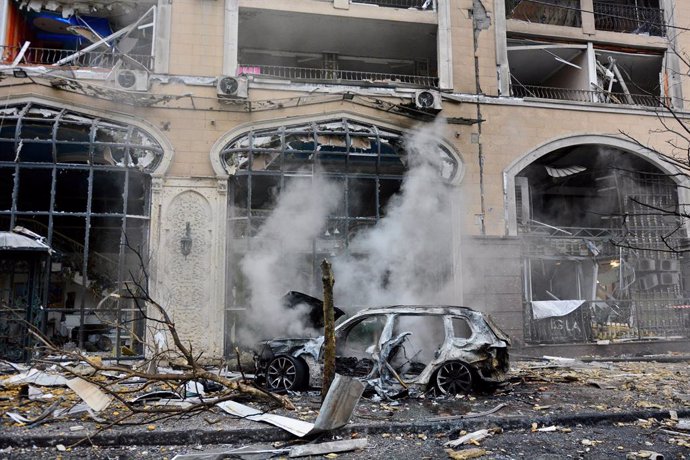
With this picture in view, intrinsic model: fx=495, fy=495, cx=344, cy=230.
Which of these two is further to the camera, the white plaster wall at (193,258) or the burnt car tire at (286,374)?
the white plaster wall at (193,258)

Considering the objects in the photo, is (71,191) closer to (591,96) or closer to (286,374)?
(286,374)

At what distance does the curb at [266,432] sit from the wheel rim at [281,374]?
1896 millimetres

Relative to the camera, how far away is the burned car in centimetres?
758

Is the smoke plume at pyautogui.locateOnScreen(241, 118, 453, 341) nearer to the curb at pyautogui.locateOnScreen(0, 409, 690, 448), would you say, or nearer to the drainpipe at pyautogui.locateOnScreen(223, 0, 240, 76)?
the drainpipe at pyautogui.locateOnScreen(223, 0, 240, 76)

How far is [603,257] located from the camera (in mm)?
14703

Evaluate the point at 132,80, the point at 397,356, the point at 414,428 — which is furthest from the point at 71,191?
the point at 414,428

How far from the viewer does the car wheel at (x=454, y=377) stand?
25.0ft

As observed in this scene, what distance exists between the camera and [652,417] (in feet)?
21.6

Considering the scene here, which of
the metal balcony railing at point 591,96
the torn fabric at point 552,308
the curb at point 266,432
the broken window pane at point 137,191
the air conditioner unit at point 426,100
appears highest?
the metal balcony railing at point 591,96

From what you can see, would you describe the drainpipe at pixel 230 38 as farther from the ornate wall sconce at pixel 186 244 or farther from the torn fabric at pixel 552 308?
the torn fabric at pixel 552 308

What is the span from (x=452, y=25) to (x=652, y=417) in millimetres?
10710

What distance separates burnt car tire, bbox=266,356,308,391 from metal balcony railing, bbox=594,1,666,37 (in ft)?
48.3

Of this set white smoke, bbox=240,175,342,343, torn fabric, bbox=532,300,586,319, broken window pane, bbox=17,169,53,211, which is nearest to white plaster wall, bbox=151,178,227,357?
white smoke, bbox=240,175,342,343

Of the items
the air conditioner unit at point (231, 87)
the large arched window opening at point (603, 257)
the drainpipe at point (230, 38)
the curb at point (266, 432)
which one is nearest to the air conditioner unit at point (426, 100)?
the large arched window opening at point (603, 257)
